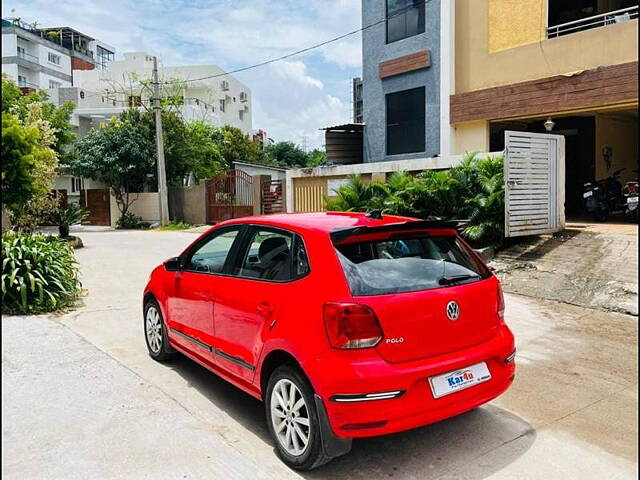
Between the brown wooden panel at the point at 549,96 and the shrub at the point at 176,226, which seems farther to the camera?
the shrub at the point at 176,226

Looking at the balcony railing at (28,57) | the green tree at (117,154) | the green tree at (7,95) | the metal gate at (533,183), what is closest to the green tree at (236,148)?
the green tree at (117,154)

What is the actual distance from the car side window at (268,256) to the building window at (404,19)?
13404 mm

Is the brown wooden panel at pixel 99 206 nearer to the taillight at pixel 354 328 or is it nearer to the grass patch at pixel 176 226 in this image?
the grass patch at pixel 176 226

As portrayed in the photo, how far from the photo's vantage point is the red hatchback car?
10.6 feet

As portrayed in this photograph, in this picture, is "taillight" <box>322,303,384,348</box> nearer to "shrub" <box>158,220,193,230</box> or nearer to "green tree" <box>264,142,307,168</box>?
"shrub" <box>158,220,193,230</box>

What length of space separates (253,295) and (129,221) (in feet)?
76.0

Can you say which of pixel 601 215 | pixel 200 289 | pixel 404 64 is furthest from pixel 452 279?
pixel 404 64

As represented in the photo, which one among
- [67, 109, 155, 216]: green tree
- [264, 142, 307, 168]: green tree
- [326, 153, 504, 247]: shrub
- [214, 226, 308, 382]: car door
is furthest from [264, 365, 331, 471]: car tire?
[264, 142, 307, 168]: green tree

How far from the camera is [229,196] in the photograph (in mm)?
22953

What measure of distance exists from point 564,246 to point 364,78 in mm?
9916

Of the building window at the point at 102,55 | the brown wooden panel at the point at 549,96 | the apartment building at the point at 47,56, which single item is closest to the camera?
the brown wooden panel at the point at 549,96

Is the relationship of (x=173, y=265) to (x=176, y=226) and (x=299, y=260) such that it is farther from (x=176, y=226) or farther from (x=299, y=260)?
(x=176, y=226)

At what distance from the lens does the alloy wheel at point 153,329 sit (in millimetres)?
5570

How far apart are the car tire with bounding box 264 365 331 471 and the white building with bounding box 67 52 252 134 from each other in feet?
117
